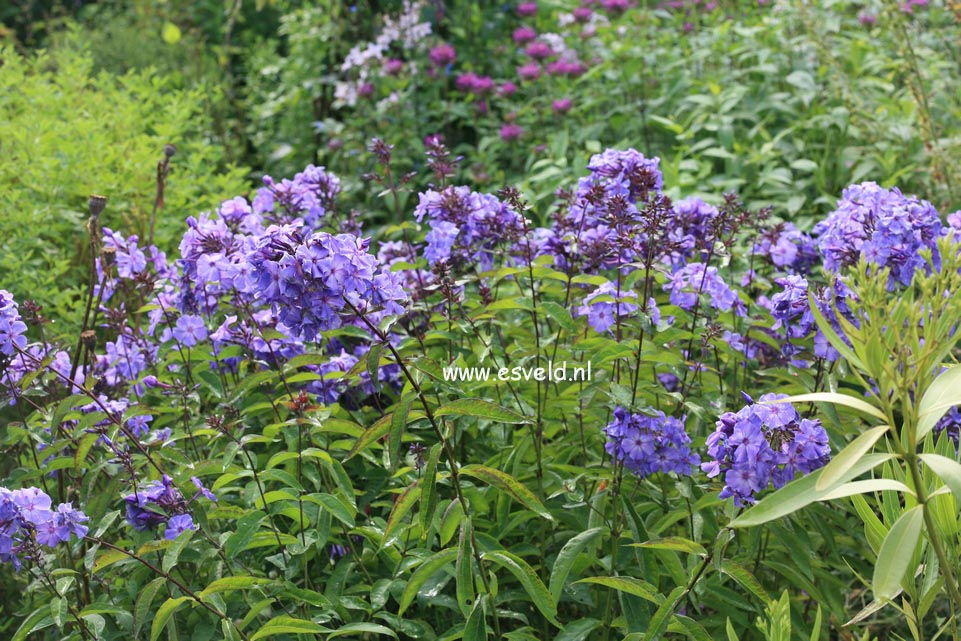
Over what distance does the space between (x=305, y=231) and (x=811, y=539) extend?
1.37 m

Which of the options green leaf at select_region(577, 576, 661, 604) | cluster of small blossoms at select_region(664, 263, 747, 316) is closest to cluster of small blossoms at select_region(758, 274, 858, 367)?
cluster of small blossoms at select_region(664, 263, 747, 316)

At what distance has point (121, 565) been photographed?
7.38 ft

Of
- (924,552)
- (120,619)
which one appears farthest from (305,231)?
(924,552)

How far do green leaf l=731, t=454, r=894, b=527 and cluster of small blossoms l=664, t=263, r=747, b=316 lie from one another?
100 cm

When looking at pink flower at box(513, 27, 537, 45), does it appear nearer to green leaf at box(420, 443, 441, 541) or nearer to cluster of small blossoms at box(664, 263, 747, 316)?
cluster of small blossoms at box(664, 263, 747, 316)

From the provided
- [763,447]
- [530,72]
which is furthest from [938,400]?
[530,72]

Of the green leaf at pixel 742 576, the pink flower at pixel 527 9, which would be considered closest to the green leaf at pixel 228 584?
the green leaf at pixel 742 576

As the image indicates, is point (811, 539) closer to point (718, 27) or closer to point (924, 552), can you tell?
point (924, 552)

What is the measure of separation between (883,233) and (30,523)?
5.95 ft

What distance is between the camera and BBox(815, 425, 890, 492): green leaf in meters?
1.38

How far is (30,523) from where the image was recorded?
1945 mm

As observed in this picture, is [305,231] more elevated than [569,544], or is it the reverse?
[305,231]

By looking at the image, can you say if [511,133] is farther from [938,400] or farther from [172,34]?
[938,400]

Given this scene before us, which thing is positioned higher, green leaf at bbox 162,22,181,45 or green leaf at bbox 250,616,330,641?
green leaf at bbox 162,22,181,45
